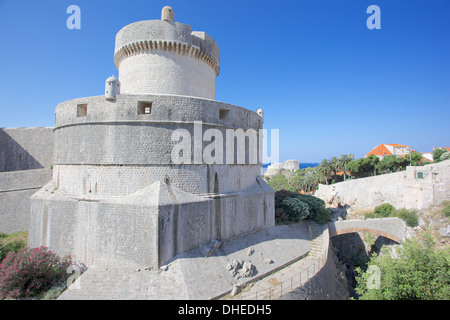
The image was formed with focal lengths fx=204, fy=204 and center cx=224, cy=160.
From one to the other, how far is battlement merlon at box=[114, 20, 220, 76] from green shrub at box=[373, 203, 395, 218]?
23.9 m

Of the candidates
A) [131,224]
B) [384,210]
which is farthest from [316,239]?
[131,224]

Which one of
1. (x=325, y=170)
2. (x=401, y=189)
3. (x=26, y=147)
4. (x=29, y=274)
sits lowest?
(x=29, y=274)

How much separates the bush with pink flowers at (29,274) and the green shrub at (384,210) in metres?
27.1

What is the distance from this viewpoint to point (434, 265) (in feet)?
26.1

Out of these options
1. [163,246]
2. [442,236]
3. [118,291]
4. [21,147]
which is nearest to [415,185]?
[442,236]

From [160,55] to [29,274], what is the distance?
41.3 ft

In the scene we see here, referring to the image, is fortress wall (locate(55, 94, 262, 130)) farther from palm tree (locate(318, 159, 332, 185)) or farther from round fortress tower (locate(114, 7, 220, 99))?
palm tree (locate(318, 159, 332, 185))

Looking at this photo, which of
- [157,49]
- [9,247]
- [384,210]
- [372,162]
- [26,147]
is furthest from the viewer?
[372,162]

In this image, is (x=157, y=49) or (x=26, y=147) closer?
(x=157, y=49)

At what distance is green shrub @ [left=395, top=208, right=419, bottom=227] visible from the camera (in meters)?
18.6

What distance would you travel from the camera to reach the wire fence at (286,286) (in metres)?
8.79

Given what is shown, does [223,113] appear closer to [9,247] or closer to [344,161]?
[9,247]

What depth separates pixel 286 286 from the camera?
9.73 metres

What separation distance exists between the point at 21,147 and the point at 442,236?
35359 mm
